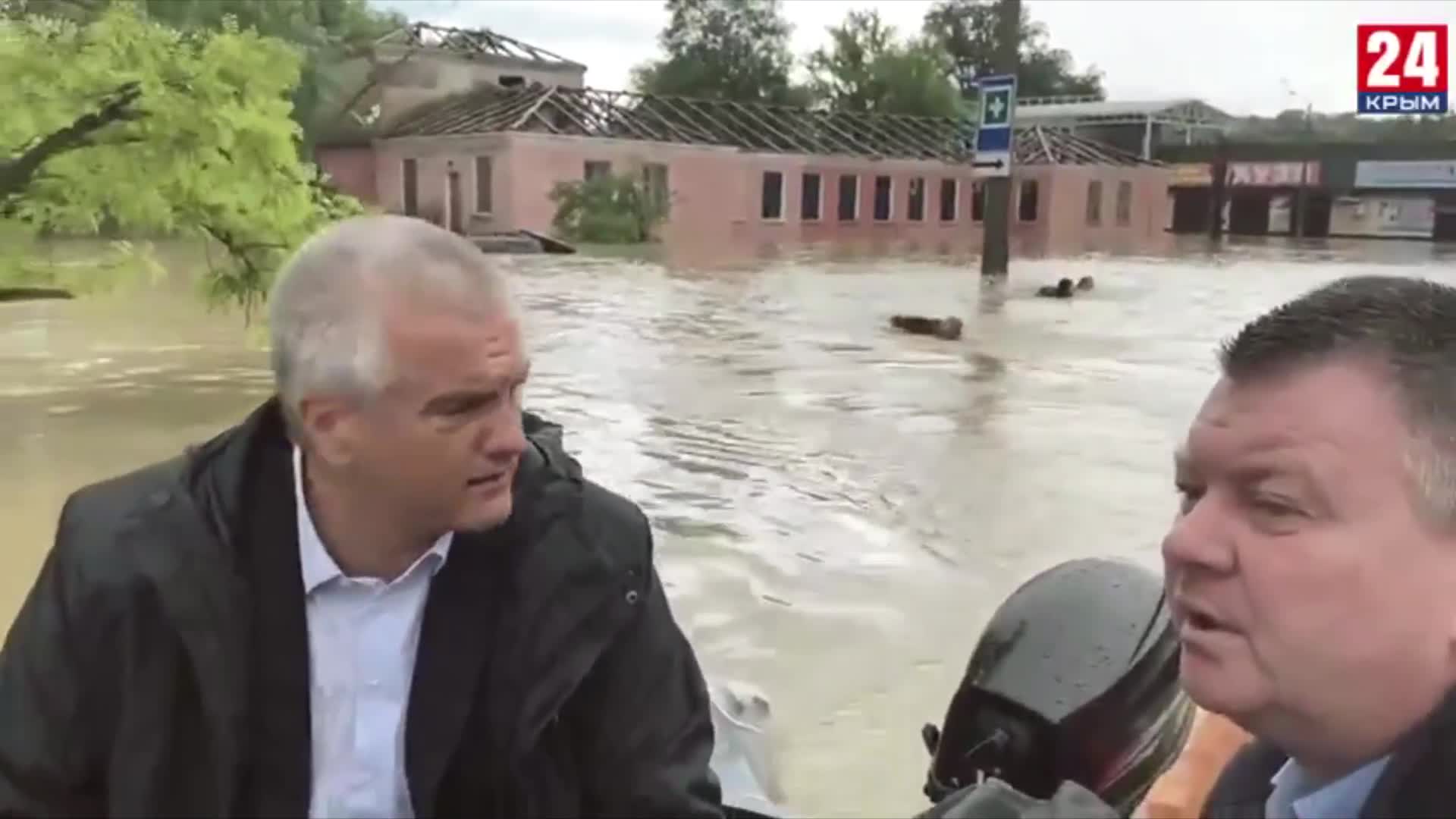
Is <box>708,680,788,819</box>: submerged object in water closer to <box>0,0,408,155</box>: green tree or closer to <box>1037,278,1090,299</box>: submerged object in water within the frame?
<box>0,0,408,155</box>: green tree

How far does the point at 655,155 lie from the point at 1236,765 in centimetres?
2210

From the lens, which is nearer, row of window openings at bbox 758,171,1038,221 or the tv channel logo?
the tv channel logo

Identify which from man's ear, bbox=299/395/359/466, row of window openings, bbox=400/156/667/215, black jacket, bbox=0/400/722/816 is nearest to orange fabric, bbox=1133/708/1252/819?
black jacket, bbox=0/400/722/816

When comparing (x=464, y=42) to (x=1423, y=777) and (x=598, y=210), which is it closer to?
(x=598, y=210)

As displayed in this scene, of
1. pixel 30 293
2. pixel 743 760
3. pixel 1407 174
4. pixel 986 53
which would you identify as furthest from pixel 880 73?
pixel 743 760

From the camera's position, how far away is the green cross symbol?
15867 mm

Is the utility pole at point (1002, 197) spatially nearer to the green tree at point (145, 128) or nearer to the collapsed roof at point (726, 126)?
the collapsed roof at point (726, 126)

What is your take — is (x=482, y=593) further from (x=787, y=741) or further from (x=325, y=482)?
(x=787, y=741)

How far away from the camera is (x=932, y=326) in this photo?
10.7 metres

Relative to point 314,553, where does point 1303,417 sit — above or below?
above

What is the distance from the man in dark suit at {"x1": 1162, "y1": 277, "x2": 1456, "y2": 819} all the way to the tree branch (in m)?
6.38

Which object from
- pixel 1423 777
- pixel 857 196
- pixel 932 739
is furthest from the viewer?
pixel 857 196

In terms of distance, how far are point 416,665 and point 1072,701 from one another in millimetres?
804

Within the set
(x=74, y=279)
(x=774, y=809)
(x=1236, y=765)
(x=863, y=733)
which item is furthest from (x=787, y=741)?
(x=74, y=279)
